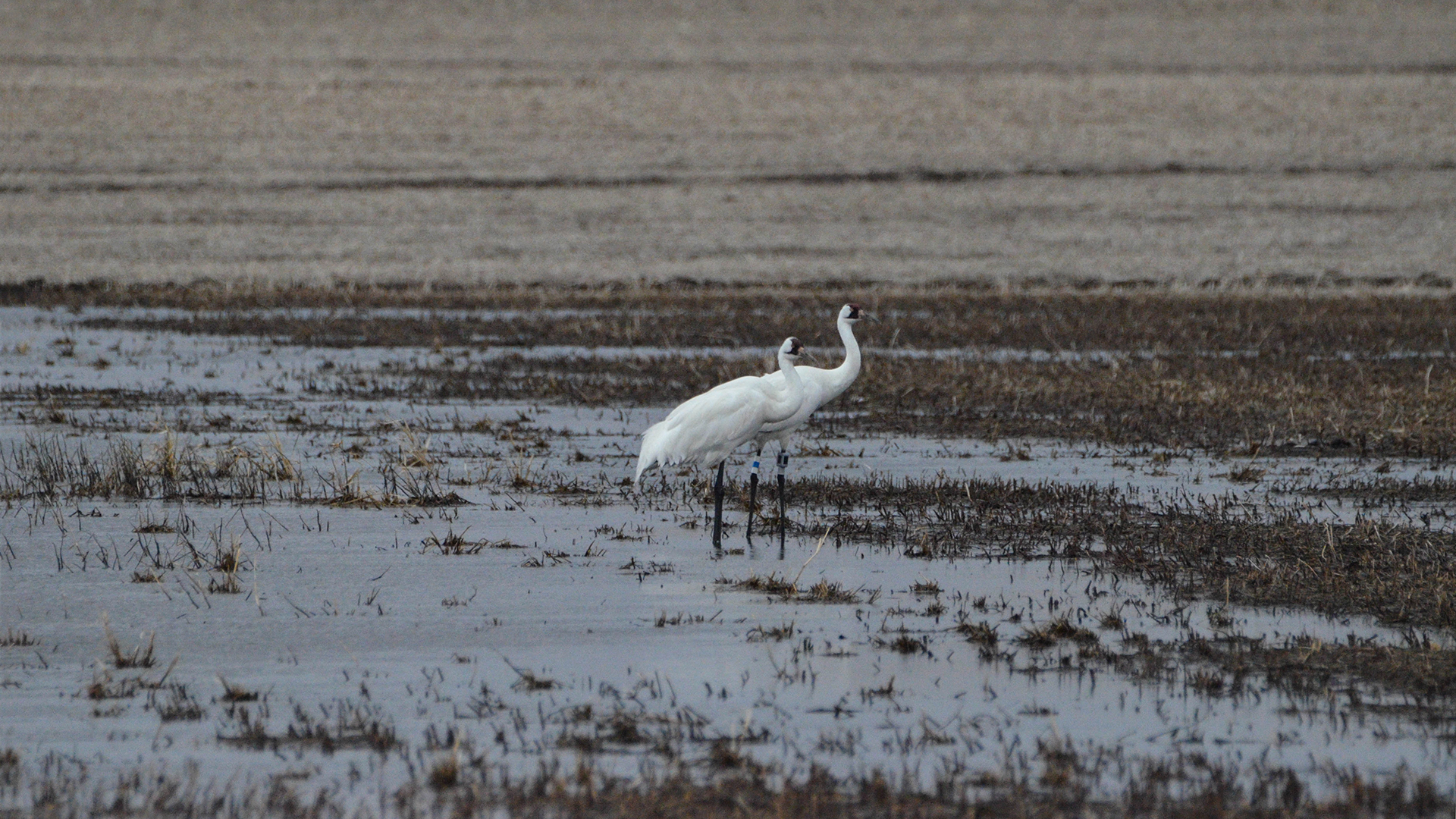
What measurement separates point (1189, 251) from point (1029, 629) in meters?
36.9

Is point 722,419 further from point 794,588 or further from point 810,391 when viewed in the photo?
point 794,588

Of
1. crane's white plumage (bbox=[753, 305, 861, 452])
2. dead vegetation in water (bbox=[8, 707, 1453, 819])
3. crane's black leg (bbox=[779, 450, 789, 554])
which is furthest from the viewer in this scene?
crane's white plumage (bbox=[753, 305, 861, 452])

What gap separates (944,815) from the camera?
5.50m

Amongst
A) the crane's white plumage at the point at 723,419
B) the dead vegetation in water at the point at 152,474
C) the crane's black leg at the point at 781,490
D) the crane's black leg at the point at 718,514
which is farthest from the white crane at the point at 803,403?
the dead vegetation in water at the point at 152,474

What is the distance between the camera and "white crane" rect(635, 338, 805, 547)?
1073 cm

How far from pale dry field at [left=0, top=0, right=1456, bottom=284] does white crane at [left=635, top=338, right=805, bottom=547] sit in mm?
27376

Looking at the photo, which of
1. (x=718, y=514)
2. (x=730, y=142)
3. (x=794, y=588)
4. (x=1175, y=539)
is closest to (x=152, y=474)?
(x=718, y=514)

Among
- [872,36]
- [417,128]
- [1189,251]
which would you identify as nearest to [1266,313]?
[1189,251]

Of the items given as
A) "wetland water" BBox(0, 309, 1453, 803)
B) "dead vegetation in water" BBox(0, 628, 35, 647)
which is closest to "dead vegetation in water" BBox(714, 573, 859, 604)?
"wetland water" BBox(0, 309, 1453, 803)

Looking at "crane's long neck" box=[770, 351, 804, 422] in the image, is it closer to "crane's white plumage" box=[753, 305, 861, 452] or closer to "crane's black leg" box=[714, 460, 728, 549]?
"crane's white plumage" box=[753, 305, 861, 452]

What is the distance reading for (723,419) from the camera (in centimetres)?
1074

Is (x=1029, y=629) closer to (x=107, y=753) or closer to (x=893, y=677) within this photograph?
(x=893, y=677)

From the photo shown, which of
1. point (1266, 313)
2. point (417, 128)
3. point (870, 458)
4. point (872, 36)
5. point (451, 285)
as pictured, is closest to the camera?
point (870, 458)

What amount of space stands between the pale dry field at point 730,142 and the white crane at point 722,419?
27376mm
